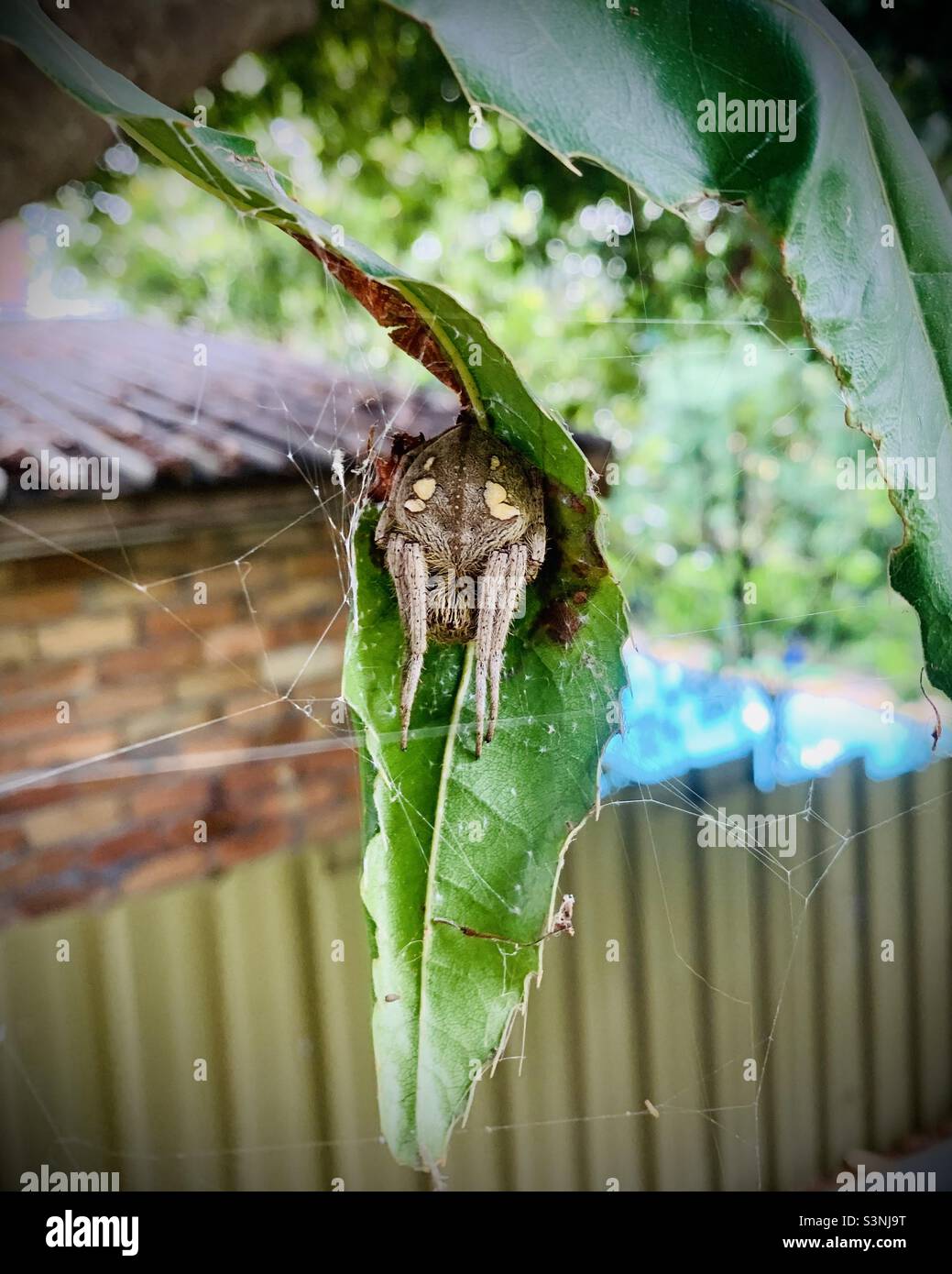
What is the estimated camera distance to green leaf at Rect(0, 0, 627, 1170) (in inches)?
13.8

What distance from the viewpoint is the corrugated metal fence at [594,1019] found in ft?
2.54

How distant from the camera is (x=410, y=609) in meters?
0.36

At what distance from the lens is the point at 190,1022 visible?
834 mm

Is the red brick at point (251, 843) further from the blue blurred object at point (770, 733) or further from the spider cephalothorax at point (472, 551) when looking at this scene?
the spider cephalothorax at point (472, 551)

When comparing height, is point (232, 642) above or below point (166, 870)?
above

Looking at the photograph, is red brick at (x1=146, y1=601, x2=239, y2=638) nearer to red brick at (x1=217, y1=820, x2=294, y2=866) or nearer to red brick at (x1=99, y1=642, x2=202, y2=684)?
red brick at (x1=99, y1=642, x2=202, y2=684)

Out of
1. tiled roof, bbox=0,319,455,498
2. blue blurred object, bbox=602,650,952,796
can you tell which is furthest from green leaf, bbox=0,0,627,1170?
blue blurred object, bbox=602,650,952,796

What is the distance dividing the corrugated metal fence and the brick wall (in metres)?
0.05

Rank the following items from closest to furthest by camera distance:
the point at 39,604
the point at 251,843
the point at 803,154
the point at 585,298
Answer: the point at 803,154
the point at 585,298
the point at 39,604
the point at 251,843

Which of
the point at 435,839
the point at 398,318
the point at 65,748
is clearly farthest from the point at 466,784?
the point at 65,748

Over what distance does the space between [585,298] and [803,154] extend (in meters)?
0.45

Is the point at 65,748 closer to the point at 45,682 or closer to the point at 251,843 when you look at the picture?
the point at 45,682
